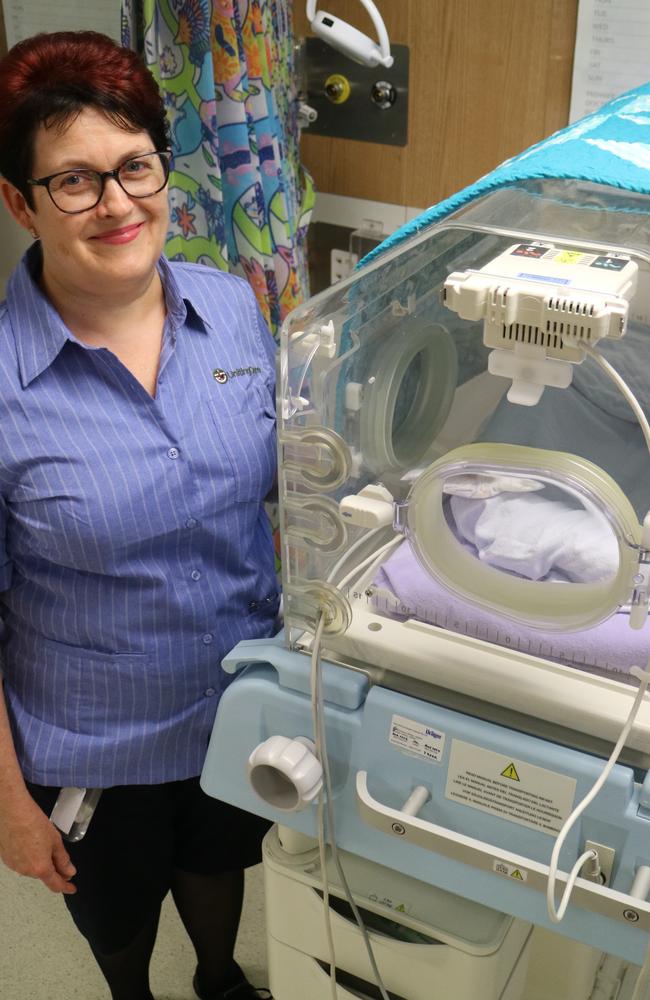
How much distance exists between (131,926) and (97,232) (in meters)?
1.02

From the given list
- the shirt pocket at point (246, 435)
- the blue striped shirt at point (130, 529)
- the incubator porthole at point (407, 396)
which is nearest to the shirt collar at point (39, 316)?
the blue striped shirt at point (130, 529)

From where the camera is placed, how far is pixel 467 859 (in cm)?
90

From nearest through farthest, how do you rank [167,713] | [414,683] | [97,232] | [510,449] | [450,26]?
1. [510,449]
2. [414,683]
3. [97,232]
4. [167,713]
5. [450,26]

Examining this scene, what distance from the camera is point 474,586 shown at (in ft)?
3.13

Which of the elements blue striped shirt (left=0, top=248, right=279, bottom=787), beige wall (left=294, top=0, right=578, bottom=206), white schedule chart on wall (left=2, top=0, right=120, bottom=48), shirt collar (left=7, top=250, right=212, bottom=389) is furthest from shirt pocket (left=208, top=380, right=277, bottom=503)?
white schedule chart on wall (left=2, top=0, right=120, bottom=48)

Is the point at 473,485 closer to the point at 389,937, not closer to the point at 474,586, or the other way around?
the point at 474,586

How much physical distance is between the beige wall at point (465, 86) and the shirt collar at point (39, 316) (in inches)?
32.0

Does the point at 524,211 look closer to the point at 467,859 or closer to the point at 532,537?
the point at 532,537

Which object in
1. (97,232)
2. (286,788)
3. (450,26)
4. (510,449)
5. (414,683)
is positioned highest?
(450,26)

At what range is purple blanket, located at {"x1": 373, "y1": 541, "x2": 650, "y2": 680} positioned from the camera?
93 cm

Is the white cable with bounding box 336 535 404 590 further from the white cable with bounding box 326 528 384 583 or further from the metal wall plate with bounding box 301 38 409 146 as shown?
the metal wall plate with bounding box 301 38 409 146

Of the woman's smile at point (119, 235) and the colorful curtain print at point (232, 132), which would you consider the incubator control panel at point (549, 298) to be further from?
the colorful curtain print at point (232, 132)

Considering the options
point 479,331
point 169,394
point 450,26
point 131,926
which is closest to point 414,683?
point 479,331

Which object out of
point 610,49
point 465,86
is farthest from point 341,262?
point 610,49
